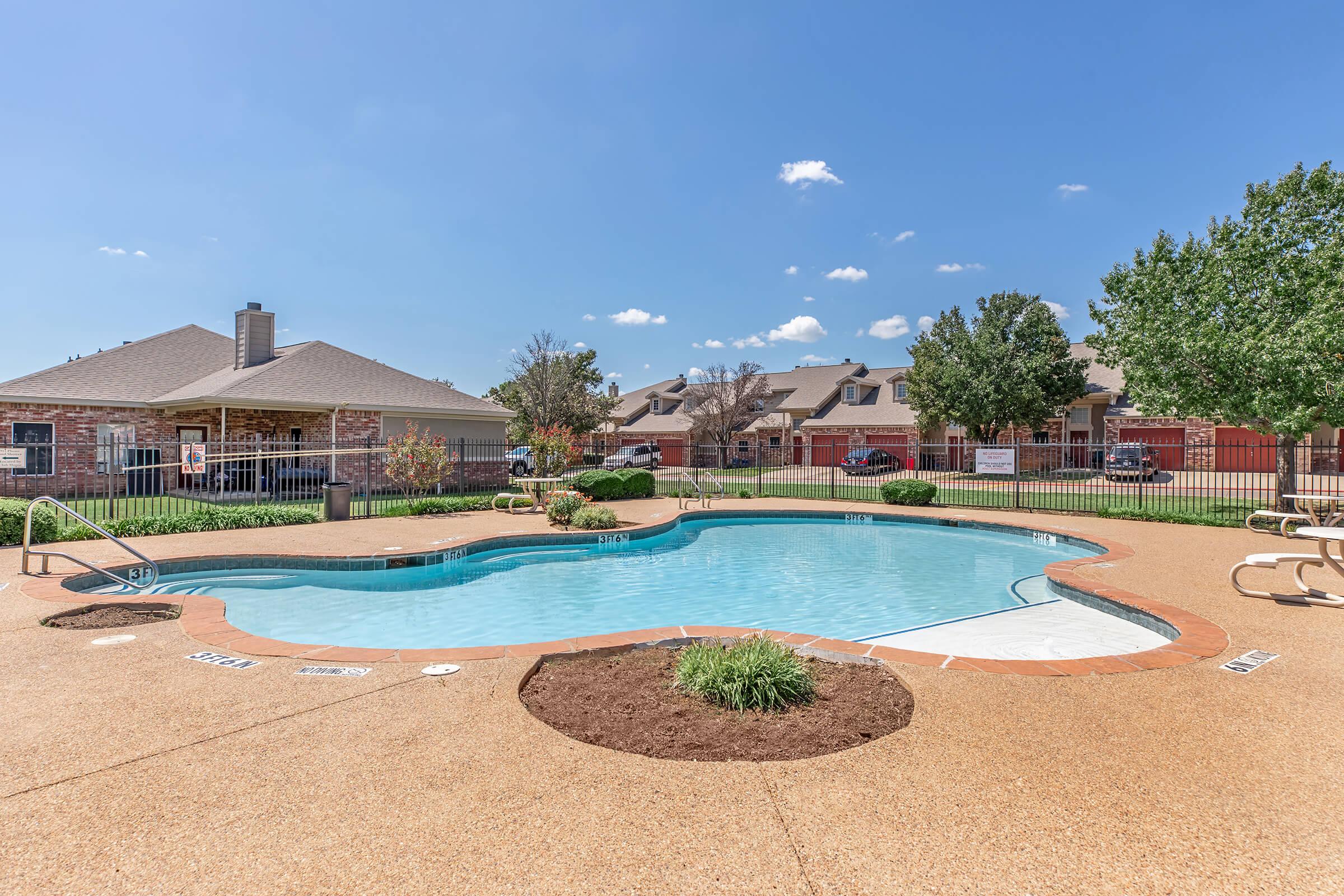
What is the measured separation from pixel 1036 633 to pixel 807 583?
340cm

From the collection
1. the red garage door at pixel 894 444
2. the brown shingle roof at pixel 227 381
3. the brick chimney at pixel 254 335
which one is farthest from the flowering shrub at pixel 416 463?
the red garage door at pixel 894 444

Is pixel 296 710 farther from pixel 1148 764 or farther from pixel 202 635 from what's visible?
pixel 1148 764

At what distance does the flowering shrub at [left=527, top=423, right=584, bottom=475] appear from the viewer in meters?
18.5

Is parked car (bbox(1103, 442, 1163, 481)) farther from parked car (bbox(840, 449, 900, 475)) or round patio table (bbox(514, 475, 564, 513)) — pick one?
round patio table (bbox(514, 475, 564, 513))

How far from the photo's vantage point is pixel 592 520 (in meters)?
12.9

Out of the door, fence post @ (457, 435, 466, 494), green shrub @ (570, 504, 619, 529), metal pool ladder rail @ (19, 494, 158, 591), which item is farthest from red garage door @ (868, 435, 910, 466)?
metal pool ladder rail @ (19, 494, 158, 591)

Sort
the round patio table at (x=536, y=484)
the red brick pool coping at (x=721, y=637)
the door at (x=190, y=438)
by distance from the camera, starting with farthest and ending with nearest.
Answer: the door at (x=190, y=438)
the round patio table at (x=536, y=484)
the red brick pool coping at (x=721, y=637)

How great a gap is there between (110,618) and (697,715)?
5.69 m

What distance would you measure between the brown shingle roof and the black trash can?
236 inches

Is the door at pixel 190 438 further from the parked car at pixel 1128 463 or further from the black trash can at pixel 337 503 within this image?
the parked car at pixel 1128 463

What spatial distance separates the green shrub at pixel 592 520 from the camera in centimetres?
1283

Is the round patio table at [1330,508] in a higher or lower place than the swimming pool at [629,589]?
higher

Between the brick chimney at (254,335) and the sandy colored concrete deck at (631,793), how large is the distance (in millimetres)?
20377

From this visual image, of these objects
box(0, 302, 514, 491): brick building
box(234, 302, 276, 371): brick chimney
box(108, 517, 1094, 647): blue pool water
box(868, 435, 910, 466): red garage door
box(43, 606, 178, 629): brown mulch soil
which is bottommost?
box(108, 517, 1094, 647): blue pool water
